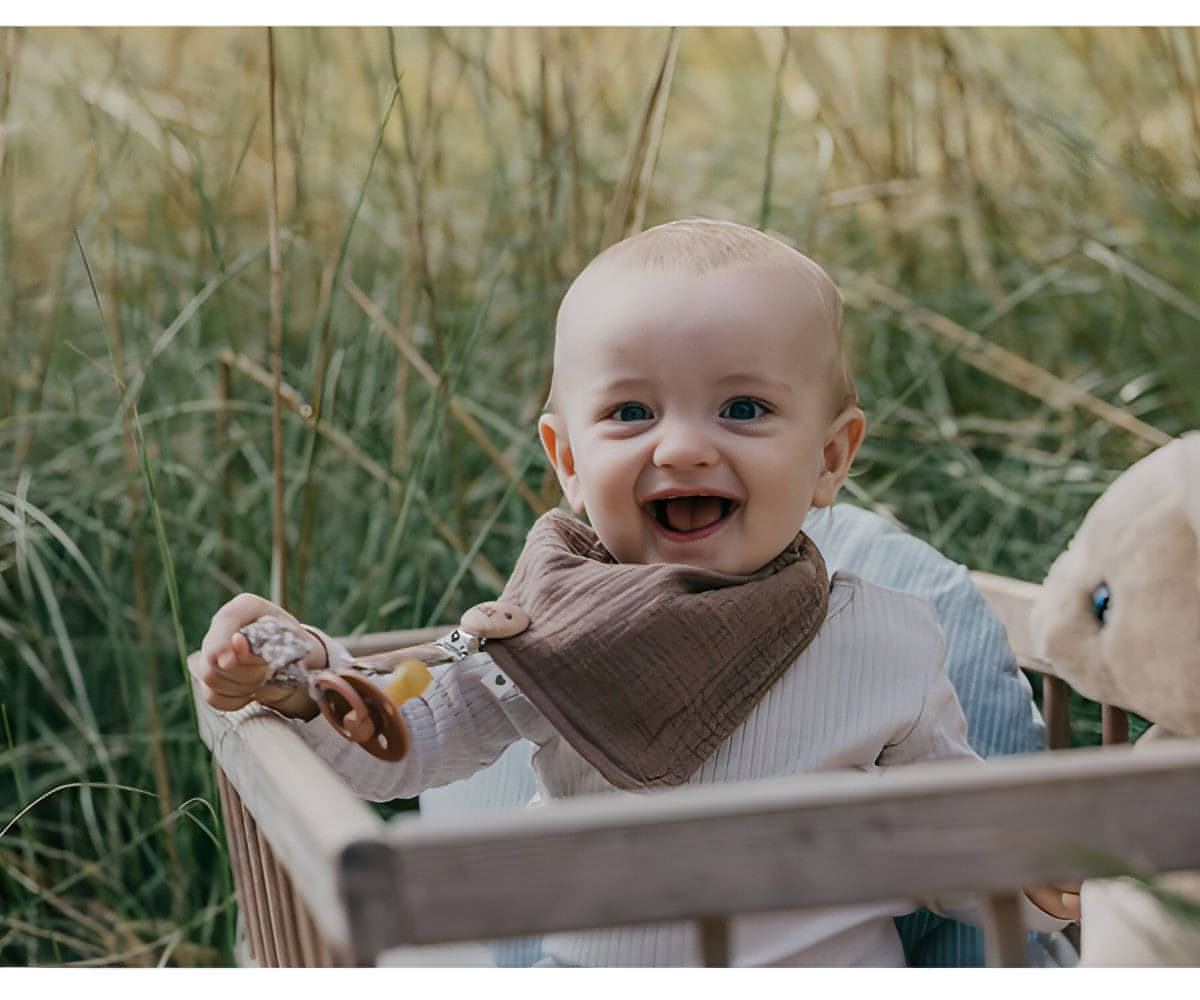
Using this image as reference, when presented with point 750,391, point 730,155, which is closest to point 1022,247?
point 730,155

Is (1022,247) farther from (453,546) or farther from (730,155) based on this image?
(453,546)

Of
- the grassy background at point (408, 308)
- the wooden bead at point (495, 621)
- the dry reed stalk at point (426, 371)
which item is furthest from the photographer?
the grassy background at point (408, 308)

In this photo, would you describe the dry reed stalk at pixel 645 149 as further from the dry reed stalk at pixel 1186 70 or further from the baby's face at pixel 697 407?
the dry reed stalk at pixel 1186 70

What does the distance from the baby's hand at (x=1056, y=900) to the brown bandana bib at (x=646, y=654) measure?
0.20 metres

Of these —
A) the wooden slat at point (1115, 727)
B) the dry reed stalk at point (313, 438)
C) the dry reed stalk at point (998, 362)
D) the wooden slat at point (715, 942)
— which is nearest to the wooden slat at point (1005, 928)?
the wooden slat at point (715, 942)

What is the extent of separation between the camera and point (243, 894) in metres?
0.92

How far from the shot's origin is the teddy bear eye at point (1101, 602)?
846mm

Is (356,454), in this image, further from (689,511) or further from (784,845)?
(784,845)

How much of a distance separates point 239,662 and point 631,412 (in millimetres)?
267

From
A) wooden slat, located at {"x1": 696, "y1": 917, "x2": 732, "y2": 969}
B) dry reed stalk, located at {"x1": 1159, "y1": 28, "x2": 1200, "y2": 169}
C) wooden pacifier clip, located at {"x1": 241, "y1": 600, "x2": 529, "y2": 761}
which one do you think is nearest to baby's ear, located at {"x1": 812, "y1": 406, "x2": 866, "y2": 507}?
wooden pacifier clip, located at {"x1": 241, "y1": 600, "x2": 529, "y2": 761}

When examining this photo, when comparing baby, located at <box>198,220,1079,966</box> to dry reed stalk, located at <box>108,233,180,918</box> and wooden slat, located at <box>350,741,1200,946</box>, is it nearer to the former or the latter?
wooden slat, located at <box>350,741,1200,946</box>

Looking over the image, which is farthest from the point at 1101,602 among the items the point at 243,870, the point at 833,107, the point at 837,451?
the point at 833,107

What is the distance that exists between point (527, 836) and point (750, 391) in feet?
1.19

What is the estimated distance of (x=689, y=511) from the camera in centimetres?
87
